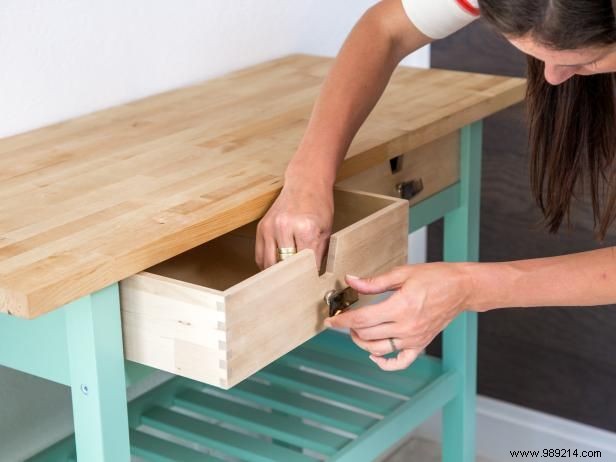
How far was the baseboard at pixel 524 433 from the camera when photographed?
6.48 feet

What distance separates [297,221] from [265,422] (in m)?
0.50

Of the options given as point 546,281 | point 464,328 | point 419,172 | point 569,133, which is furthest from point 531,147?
point 464,328

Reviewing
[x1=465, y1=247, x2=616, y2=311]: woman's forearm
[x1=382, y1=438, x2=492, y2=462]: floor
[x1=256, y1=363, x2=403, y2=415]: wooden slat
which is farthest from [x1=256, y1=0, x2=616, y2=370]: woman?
[x1=382, y1=438, x2=492, y2=462]: floor

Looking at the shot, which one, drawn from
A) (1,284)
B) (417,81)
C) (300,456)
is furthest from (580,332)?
(1,284)

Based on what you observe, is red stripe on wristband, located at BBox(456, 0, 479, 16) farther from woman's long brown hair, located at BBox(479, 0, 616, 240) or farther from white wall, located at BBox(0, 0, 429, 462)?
white wall, located at BBox(0, 0, 429, 462)

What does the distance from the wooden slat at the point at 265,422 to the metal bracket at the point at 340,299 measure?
14.0 inches

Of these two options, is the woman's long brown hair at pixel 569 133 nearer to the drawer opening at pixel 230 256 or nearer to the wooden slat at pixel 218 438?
the drawer opening at pixel 230 256

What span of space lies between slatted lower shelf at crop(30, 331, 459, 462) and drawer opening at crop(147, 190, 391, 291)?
27 centimetres

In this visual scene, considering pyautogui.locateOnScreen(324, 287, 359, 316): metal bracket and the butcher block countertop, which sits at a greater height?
the butcher block countertop

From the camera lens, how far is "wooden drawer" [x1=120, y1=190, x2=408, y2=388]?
923 millimetres

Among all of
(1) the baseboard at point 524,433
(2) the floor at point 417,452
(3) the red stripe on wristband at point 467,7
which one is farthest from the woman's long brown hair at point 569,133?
(2) the floor at point 417,452

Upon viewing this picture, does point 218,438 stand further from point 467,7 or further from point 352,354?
point 467,7

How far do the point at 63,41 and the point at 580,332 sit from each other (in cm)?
109

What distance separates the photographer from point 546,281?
1.05 meters
